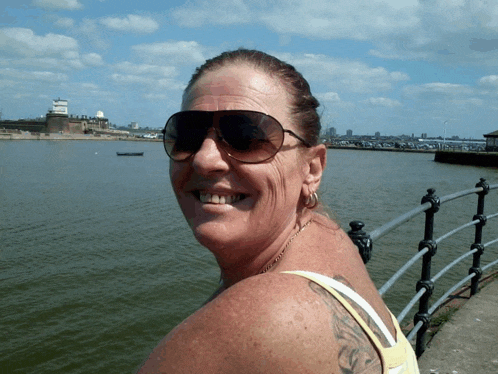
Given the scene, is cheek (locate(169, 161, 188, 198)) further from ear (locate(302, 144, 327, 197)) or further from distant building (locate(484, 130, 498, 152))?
distant building (locate(484, 130, 498, 152))

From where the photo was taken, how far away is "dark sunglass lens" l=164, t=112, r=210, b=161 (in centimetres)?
156

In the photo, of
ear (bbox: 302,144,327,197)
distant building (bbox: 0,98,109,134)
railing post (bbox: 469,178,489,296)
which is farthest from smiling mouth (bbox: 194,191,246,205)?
distant building (bbox: 0,98,109,134)

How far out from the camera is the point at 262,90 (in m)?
1.52

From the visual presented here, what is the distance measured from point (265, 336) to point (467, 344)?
11.2ft

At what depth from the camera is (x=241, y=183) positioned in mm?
1499

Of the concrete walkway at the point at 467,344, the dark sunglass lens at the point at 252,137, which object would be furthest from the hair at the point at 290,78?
the concrete walkway at the point at 467,344

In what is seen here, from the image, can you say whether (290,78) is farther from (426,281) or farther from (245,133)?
(426,281)

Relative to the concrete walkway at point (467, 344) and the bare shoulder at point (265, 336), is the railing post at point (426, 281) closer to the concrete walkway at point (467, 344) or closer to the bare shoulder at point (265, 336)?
the concrete walkway at point (467, 344)

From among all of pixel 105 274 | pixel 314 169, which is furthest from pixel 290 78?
pixel 105 274

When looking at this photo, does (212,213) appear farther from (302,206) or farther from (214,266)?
(214,266)

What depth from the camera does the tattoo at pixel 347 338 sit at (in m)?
1.11

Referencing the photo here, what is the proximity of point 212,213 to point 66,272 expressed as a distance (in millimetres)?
10971

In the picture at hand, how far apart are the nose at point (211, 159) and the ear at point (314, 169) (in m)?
0.31

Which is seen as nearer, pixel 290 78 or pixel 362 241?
pixel 290 78
